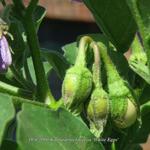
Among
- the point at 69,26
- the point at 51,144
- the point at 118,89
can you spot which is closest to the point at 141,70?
the point at 118,89

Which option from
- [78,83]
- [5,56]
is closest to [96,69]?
[78,83]

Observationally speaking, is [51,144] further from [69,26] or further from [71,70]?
[69,26]

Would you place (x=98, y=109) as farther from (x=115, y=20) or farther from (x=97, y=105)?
(x=115, y=20)

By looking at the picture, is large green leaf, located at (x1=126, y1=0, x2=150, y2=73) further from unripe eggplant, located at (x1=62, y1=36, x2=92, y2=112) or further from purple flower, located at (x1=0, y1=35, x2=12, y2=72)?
purple flower, located at (x1=0, y1=35, x2=12, y2=72)

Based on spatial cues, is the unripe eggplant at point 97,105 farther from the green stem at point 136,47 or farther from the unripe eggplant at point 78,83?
the green stem at point 136,47

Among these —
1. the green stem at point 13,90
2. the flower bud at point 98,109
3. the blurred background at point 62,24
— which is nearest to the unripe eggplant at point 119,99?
the flower bud at point 98,109
